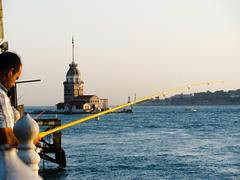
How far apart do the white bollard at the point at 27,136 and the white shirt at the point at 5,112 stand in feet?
0.43

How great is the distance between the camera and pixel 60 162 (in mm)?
28047

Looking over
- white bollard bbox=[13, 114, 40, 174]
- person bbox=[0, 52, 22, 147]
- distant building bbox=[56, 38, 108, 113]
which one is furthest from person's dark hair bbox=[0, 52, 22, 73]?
distant building bbox=[56, 38, 108, 113]

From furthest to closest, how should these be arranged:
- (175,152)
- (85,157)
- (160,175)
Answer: (175,152)
(85,157)
(160,175)

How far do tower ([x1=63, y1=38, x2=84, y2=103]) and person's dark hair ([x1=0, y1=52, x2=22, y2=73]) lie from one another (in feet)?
512

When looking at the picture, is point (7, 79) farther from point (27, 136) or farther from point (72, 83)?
point (72, 83)

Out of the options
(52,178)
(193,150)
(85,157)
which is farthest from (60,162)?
(193,150)

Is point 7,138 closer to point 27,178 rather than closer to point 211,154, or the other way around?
point 27,178

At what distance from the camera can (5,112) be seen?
267 cm

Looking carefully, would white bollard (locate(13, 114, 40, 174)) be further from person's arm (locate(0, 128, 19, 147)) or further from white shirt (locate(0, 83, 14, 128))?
white shirt (locate(0, 83, 14, 128))

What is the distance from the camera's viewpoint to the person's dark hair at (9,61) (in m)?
2.76

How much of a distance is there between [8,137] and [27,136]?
3.7 inches

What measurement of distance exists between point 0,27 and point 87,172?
1456 cm

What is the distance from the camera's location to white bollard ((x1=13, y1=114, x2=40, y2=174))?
242 cm

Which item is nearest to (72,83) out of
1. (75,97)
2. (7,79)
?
(75,97)
